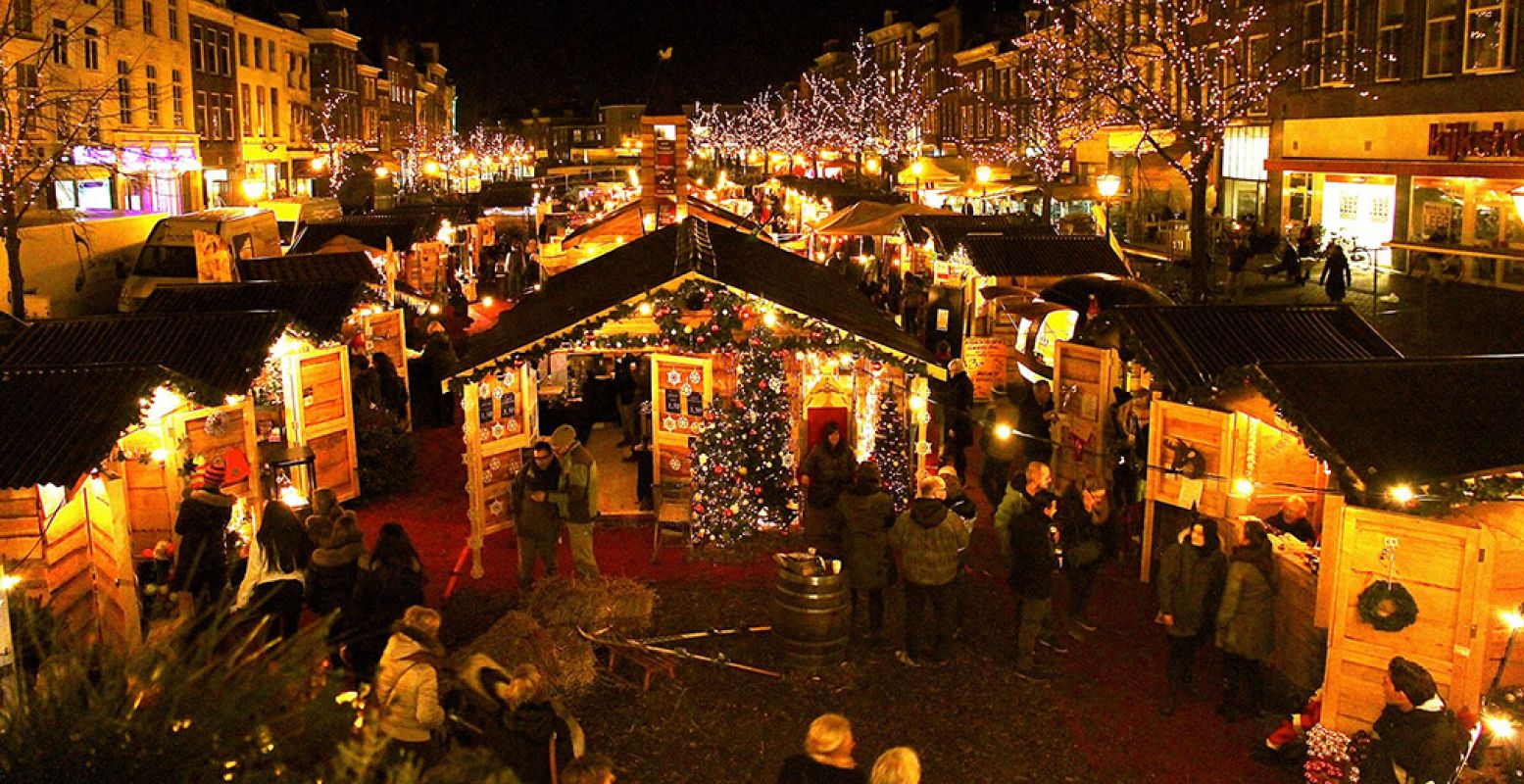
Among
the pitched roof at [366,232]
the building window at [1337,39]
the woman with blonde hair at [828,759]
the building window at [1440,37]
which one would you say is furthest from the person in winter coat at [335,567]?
the building window at [1337,39]

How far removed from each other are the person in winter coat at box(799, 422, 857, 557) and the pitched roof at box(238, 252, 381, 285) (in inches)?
342

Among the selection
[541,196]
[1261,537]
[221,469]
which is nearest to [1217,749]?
[1261,537]

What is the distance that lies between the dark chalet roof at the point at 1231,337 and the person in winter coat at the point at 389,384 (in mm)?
9790

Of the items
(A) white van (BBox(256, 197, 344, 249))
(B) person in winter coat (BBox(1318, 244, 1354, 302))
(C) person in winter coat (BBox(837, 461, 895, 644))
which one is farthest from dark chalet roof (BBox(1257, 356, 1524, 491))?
(A) white van (BBox(256, 197, 344, 249))

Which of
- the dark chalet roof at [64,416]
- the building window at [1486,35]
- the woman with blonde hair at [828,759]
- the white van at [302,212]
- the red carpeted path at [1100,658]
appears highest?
the building window at [1486,35]

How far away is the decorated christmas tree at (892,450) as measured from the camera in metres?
13.2

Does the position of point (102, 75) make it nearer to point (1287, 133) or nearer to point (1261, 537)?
point (1287, 133)

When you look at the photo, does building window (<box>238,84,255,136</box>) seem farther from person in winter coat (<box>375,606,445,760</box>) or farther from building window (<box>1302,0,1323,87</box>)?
person in winter coat (<box>375,606,445,760</box>)

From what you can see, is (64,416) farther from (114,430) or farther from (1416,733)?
(1416,733)

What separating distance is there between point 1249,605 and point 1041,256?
39.5 feet

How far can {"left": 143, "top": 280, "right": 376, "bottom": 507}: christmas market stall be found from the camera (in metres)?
12.9

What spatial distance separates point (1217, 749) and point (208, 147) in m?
46.4

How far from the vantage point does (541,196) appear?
58469 millimetres

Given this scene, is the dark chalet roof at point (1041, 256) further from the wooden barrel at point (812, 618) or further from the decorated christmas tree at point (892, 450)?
the wooden barrel at point (812, 618)
